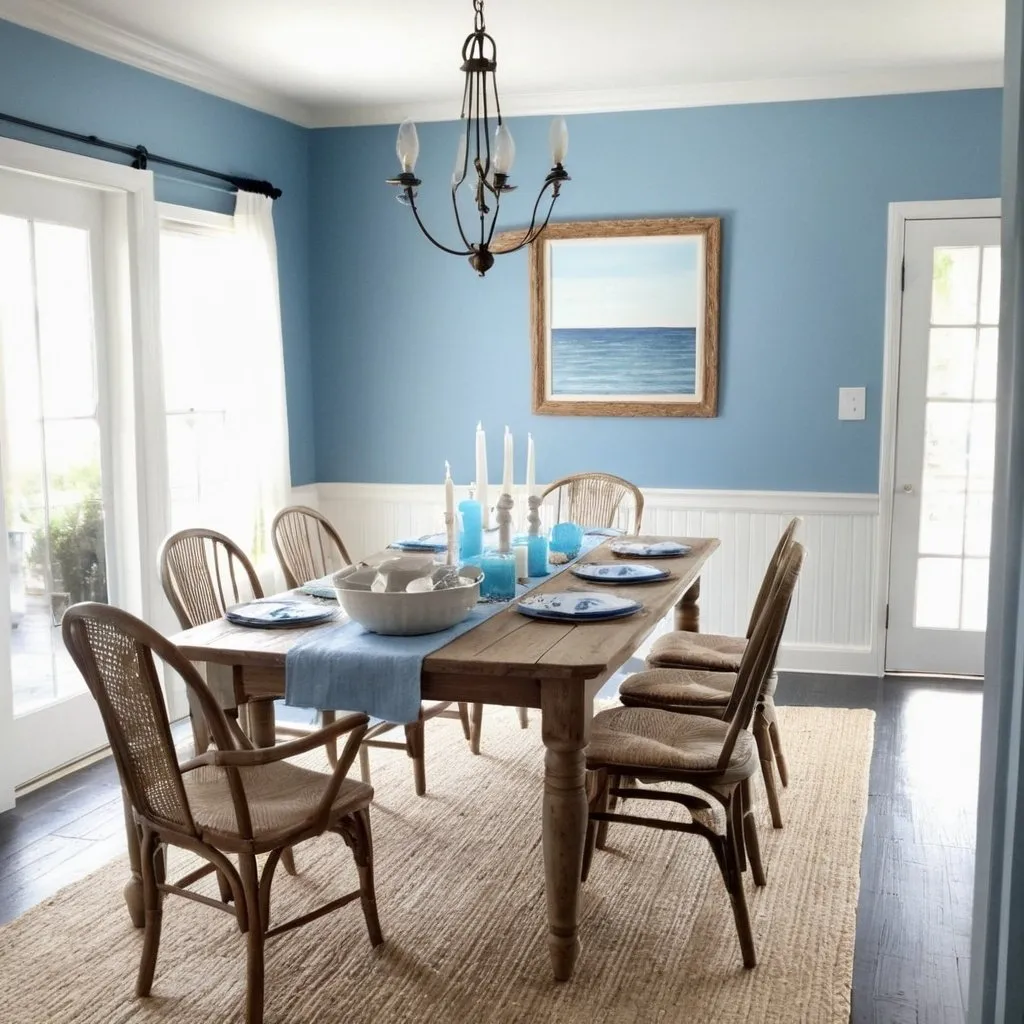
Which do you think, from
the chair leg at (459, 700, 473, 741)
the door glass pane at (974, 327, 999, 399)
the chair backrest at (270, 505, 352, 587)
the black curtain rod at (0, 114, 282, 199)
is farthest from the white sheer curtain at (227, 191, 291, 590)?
the door glass pane at (974, 327, 999, 399)

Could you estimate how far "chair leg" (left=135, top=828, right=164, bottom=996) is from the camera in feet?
7.61

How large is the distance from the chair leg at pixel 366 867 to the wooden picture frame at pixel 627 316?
9.66 feet

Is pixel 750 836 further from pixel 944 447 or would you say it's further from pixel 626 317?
pixel 626 317

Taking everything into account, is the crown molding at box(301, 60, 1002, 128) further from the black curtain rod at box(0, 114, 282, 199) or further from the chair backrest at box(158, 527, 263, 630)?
the chair backrest at box(158, 527, 263, 630)

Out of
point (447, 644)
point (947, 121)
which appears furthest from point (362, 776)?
point (947, 121)

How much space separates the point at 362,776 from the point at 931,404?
9.39 feet

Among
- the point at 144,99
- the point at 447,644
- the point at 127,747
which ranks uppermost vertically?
the point at 144,99

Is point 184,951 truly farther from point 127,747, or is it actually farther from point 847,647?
point 847,647

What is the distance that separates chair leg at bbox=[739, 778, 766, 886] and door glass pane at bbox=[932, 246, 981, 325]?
273 cm

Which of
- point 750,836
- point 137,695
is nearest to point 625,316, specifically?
point 750,836

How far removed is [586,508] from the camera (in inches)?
178

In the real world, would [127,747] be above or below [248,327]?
below

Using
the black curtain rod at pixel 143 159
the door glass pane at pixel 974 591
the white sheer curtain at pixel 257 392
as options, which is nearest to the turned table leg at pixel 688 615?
the door glass pane at pixel 974 591

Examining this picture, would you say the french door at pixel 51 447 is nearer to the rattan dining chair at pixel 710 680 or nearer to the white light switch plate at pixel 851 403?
the rattan dining chair at pixel 710 680
